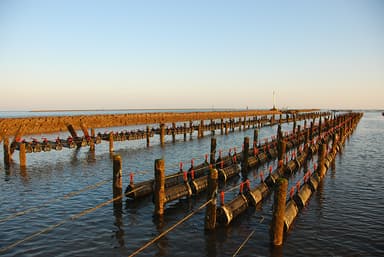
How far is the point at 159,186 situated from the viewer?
53.3ft

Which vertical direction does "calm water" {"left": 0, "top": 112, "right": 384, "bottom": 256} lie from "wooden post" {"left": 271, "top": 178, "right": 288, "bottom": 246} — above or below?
below

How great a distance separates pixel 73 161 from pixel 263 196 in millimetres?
22372

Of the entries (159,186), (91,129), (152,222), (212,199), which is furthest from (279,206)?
(91,129)

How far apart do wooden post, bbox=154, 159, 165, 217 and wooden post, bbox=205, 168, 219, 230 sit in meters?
2.61

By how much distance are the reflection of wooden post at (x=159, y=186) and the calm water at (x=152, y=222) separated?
0.67m

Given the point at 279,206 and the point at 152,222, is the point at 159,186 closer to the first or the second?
the point at 152,222

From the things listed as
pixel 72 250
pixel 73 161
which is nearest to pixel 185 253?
pixel 72 250

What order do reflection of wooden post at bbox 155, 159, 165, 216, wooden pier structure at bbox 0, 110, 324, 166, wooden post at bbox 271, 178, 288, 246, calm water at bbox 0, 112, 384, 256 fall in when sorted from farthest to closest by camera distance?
wooden pier structure at bbox 0, 110, 324, 166, reflection of wooden post at bbox 155, 159, 165, 216, calm water at bbox 0, 112, 384, 256, wooden post at bbox 271, 178, 288, 246

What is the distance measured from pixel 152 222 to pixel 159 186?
203 centimetres

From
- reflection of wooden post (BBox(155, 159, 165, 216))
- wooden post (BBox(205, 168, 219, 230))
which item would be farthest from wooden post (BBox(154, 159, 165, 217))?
wooden post (BBox(205, 168, 219, 230))

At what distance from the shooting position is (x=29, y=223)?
16.5 meters

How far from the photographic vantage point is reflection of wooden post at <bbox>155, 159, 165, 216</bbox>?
1604 centimetres

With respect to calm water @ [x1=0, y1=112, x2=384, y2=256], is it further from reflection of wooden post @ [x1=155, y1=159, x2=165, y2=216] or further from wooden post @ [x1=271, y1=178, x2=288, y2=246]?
wooden post @ [x1=271, y1=178, x2=288, y2=246]

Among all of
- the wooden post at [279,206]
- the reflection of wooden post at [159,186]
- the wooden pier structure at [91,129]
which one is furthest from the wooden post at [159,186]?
the wooden pier structure at [91,129]
